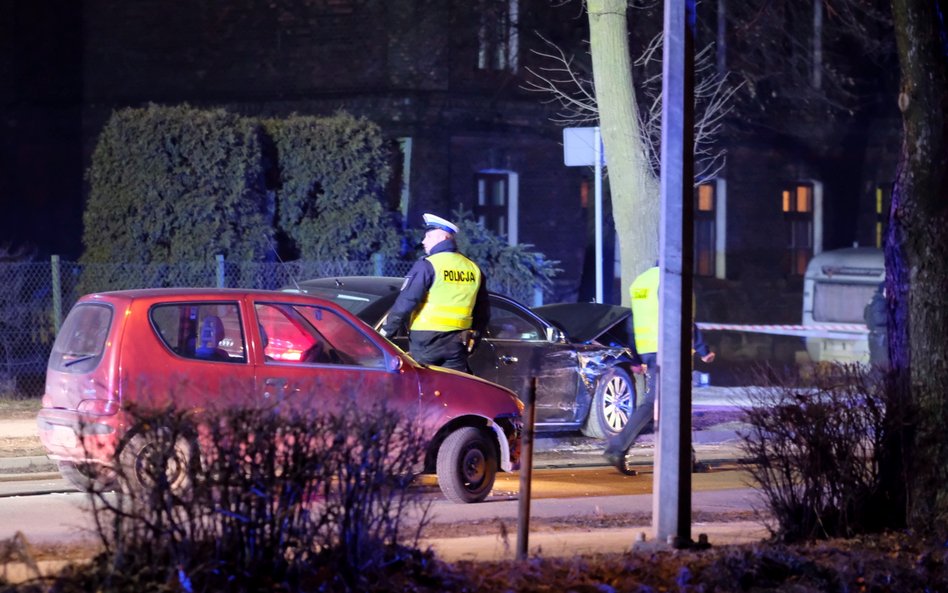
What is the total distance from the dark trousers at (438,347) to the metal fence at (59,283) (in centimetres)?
615

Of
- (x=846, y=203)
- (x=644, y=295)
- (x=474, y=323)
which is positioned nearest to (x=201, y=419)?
(x=474, y=323)

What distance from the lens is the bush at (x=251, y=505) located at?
18.6 feet

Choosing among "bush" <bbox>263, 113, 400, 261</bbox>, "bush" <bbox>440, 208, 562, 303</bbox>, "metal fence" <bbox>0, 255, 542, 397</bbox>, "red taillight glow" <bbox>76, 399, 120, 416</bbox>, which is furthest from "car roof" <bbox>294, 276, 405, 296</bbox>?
"bush" <bbox>440, 208, 562, 303</bbox>

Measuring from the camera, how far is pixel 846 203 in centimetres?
2983

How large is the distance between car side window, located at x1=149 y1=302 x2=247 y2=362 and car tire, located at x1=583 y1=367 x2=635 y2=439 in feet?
16.4

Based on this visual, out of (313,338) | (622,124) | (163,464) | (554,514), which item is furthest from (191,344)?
(622,124)

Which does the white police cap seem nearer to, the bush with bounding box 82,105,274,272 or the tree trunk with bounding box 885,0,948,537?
the tree trunk with bounding box 885,0,948,537

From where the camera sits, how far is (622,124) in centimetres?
1559

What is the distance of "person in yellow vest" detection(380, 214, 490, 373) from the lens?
11.0 metres

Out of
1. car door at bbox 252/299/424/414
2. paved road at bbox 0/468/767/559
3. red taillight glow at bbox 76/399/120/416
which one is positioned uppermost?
car door at bbox 252/299/424/414

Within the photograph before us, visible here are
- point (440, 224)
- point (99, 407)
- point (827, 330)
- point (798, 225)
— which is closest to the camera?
point (99, 407)

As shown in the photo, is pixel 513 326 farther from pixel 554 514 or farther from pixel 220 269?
pixel 220 269

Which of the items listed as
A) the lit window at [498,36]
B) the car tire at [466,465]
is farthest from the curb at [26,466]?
the lit window at [498,36]

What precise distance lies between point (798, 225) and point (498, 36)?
30.5ft
